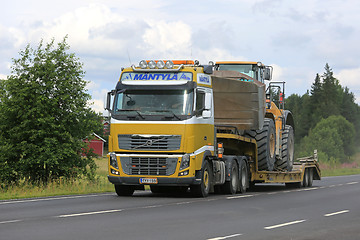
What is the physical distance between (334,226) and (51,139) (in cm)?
1512

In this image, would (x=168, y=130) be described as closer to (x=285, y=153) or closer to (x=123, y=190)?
(x=123, y=190)

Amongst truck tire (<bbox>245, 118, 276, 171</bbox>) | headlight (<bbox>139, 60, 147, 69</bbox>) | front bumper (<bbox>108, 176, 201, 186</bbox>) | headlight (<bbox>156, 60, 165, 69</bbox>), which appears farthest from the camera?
truck tire (<bbox>245, 118, 276, 171</bbox>)

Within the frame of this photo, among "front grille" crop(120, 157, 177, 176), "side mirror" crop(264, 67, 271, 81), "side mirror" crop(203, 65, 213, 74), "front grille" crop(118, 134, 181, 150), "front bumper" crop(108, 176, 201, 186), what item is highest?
"side mirror" crop(264, 67, 271, 81)

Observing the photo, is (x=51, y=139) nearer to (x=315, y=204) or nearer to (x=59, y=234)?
(x=315, y=204)

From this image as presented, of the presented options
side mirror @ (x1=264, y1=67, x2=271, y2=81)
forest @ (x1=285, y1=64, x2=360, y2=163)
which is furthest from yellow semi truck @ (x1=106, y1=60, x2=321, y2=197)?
forest @ (x1=285, y1=64, x2=360, y2=163)

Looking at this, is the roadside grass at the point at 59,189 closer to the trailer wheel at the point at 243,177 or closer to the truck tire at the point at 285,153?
the trailer wheel at the point at 243,177

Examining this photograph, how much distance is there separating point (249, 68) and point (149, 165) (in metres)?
6.50

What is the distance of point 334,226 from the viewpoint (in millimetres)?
12828

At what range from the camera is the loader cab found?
24.9 meters

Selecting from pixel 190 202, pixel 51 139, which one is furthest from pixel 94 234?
pixel 51 139

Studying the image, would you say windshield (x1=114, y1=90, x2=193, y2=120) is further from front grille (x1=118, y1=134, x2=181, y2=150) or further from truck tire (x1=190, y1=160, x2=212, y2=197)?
truck tire (x1=190, y1=160, x2=212, y2=197)

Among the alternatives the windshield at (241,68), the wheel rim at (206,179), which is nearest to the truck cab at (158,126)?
the wheel rim at (206,179)

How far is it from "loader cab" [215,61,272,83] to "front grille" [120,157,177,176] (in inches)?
233

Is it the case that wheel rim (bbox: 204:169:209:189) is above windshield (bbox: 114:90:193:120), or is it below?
below
